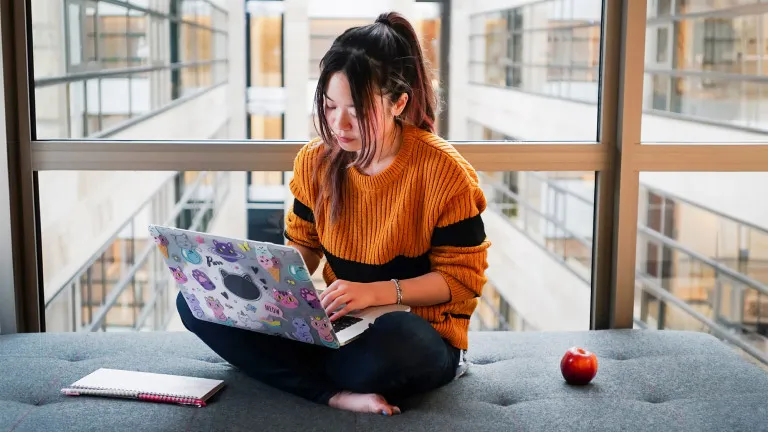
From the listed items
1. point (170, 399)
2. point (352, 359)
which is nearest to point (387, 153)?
point (352, 359)

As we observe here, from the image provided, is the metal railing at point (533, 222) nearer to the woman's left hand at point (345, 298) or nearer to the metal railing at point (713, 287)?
the metal railing at point (713, 287)

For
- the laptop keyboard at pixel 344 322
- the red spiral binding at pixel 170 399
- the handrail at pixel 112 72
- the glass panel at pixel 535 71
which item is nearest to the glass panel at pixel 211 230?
the glass panel at pixel 535 71

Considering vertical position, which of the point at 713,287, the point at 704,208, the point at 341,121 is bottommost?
the point at 713,287

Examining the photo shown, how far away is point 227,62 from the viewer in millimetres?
2453


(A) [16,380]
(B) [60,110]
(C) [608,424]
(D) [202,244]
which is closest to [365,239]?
(D) [202,244]

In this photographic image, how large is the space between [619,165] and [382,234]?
2.79 ft

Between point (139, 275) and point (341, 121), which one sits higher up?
point (341, 121)

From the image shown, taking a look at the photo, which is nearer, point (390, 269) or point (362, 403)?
point (362, 403)

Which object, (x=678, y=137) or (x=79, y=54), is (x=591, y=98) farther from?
(x=79, y=54)

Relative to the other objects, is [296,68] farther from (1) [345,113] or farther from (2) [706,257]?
(2) [706,257]

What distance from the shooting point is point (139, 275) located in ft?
8.51

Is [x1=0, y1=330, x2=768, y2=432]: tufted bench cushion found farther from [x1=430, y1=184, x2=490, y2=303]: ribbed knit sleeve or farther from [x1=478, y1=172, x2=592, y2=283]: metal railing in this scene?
[x1=478, y1=172, x2=592, y2=283]: metal railing

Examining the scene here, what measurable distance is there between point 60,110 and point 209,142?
1.46ft

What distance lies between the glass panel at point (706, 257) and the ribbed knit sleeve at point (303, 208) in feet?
3.38
